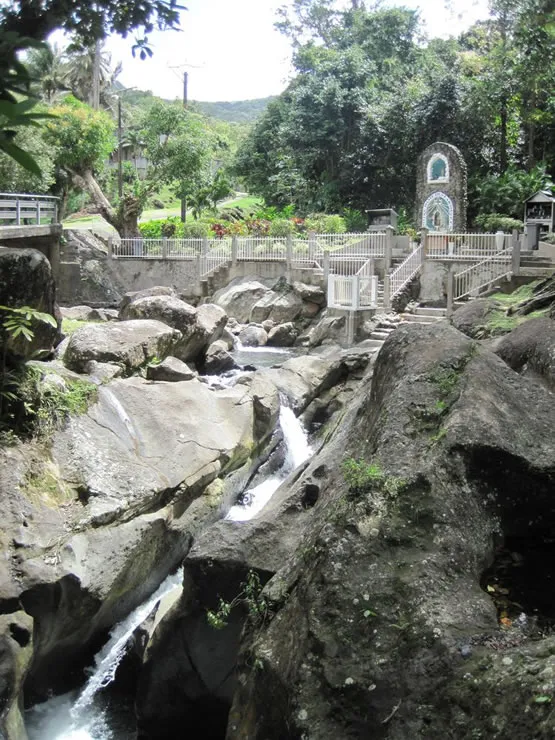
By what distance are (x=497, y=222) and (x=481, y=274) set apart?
23.8ft

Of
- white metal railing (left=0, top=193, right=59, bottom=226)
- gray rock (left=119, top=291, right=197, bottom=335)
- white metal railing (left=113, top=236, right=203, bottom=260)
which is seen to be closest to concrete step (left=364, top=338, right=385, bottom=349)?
gray rock (left=119, top=291, right=197, bottom=335)

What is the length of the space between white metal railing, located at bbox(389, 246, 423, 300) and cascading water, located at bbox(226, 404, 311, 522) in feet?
34.5

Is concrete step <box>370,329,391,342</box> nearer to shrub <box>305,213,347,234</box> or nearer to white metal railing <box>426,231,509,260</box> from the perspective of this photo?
white metal railing <box>426,231,509,260</box>

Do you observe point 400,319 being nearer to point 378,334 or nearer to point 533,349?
point 378,334

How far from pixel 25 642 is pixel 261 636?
3370mm

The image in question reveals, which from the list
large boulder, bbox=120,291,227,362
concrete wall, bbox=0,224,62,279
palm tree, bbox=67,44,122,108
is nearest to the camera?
large boulder, bbox=120,291,227,362

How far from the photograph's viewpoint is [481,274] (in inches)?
948

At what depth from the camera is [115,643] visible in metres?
9.05

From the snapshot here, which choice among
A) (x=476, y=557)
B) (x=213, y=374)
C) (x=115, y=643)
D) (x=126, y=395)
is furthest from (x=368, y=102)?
(x=476, y=557)

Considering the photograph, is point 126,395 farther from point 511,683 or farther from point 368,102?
point 368,102

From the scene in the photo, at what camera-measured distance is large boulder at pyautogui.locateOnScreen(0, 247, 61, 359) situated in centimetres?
981

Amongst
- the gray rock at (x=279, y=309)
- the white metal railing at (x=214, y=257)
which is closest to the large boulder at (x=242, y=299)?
the gray rock at (x=279, y=309)

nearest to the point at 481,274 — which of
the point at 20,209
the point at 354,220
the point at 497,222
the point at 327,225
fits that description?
the point at 497,222

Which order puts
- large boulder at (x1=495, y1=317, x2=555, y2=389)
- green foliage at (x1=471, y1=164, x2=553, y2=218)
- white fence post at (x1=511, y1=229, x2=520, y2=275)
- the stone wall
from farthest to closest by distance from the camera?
green foliage at (x1=471, y1=164, x2=553, y2=218) → the stone wall → white fence post at (x1=511, y1=229, x2=520, y2=275) → large boulder at (x1=495, y1=317, x2=555, y2=389)
